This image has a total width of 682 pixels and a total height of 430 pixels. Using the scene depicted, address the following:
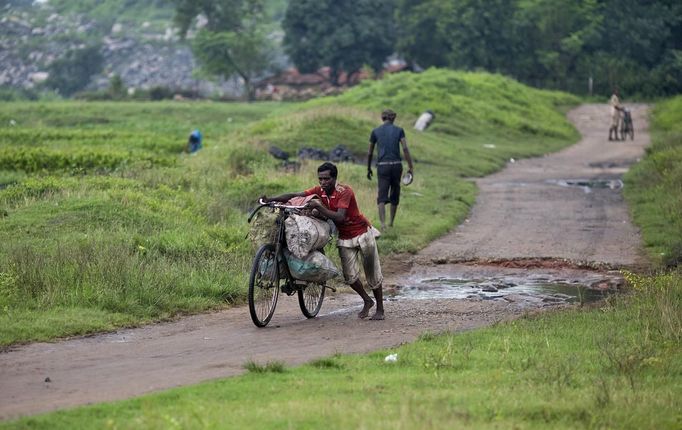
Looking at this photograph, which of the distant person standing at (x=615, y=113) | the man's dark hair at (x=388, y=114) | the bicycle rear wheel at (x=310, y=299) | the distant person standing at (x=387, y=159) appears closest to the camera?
the bicycle rear wheel at (x=310, y=299)

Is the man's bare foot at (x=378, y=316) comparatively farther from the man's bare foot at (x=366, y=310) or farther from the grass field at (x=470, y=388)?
the grass field at (x=470, y=388)

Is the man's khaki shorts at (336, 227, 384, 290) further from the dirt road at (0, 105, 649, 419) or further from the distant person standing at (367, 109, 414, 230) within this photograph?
the distant person standing at (367, 109, 414, 230)

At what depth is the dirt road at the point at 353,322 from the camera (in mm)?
9336

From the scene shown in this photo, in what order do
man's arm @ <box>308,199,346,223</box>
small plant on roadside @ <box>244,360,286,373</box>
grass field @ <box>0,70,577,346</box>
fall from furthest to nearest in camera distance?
grass field @ <box>0,70,577,346</box>
man's arm @ <box>308,199,346,223</box>
small plant on roadside @ <box>244,360,286,373</box>

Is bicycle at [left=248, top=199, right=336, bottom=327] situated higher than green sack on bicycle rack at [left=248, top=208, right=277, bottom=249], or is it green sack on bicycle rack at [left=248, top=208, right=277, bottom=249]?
green sack on bicycle rack at [left=248, top=208, right=277, bottom=249]

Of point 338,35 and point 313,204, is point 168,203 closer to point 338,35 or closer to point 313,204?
point 313,204

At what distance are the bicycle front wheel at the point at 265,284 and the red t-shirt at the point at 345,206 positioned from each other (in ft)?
2.62

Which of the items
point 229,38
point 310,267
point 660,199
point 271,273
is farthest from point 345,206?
point 229,38

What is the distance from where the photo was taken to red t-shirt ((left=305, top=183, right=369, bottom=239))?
12336 mm

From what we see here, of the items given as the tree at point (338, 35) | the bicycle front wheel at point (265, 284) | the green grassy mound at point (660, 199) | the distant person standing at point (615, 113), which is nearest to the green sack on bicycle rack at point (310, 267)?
the bicycle front wheel at point (265, 284)

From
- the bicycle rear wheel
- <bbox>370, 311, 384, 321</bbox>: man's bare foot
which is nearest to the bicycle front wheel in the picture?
the bicycle rear wheel

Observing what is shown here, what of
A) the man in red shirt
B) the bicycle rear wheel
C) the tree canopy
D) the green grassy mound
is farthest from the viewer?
the tree canopy

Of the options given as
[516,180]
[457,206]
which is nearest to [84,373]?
[457,206]

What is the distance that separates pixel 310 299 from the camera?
13.0 m
